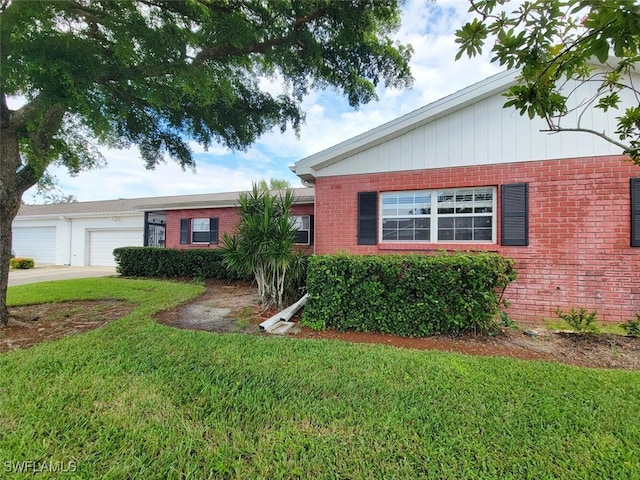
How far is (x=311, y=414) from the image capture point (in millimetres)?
2426

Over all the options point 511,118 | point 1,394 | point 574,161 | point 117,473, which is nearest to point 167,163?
point 1,394

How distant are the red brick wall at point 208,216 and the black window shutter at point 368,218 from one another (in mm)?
4575

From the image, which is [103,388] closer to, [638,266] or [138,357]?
[138,357]

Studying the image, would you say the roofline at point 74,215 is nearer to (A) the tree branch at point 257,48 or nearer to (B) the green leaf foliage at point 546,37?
(A) the tree branch at point 257,48

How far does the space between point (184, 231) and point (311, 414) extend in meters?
12.4

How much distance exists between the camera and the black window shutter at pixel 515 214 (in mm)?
5750

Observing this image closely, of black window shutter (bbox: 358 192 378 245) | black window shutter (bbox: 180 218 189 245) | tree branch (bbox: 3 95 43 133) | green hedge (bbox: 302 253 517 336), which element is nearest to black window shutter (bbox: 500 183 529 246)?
green hedge (bbox: 302 253 517 336)

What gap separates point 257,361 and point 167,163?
520 centimetres

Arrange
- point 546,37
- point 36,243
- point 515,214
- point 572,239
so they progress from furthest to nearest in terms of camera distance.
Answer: point 36,243 → point 515,214 → point 572,239 → point 546,37

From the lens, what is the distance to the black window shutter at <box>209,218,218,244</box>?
40.7ft

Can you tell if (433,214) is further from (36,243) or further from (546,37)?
(36,243)

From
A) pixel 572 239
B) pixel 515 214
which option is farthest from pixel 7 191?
pixel 572 239

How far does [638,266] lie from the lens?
524 centimetres

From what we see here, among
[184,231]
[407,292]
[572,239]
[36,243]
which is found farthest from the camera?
[36,243]
